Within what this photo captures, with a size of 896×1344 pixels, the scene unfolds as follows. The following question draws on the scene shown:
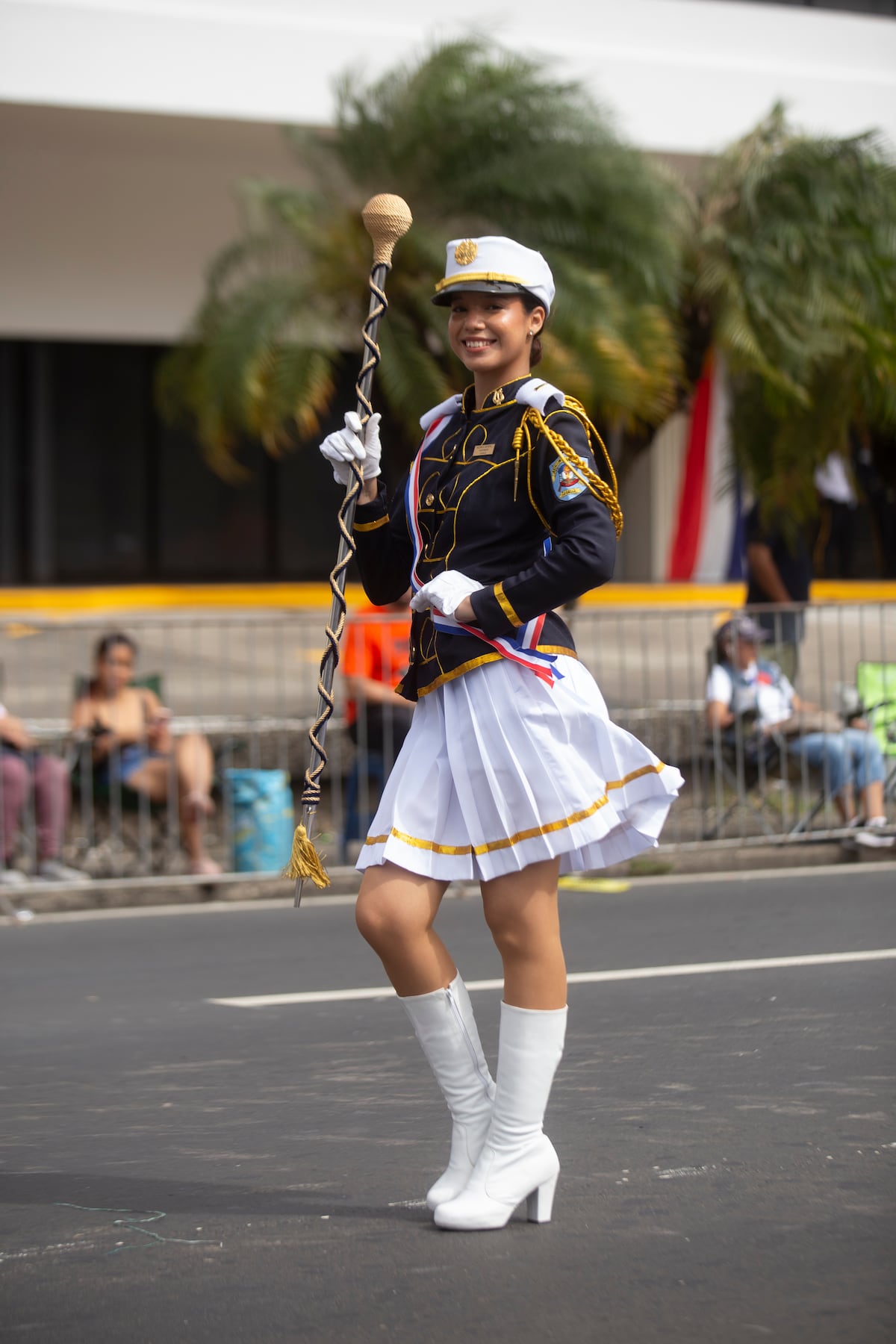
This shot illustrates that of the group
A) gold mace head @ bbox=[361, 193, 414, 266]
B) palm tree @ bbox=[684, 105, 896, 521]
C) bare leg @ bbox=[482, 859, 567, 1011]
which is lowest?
bare leg @ bbox=[482, 859, 567, 1011]

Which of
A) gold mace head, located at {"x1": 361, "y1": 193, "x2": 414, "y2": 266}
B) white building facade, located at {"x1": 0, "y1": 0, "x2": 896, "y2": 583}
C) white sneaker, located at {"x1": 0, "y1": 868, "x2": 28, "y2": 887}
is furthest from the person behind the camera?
white building facade, located at {"x1": 0, "y1": 0, "x2": 896, "y2": 583}

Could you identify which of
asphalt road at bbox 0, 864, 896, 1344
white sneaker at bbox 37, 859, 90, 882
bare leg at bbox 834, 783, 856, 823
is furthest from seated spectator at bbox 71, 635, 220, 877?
bare leg at bbox 834, 783, 856, 823

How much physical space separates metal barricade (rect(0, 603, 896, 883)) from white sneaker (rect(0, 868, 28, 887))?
0.75ft

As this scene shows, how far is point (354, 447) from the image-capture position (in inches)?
160

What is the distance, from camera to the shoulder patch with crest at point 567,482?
3783mm

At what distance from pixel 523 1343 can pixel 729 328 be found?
10.8 meters

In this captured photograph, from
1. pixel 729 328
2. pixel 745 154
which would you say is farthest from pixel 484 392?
pixel 745 154

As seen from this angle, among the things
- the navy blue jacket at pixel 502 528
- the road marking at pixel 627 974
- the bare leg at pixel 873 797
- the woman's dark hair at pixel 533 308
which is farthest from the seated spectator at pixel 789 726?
A: the navy blue jacket at pixel 502 528

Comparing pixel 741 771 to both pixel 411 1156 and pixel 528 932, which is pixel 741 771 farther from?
pixel 528 932

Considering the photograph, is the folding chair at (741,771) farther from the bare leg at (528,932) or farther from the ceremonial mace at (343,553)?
the bare leg at (528,932)

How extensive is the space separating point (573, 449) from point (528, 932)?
3.42 ft

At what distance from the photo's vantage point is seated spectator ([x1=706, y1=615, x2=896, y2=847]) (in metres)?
9.91

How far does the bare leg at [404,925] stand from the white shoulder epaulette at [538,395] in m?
1.05

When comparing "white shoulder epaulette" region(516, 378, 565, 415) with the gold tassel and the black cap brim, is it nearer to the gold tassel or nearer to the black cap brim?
the black cap brim
